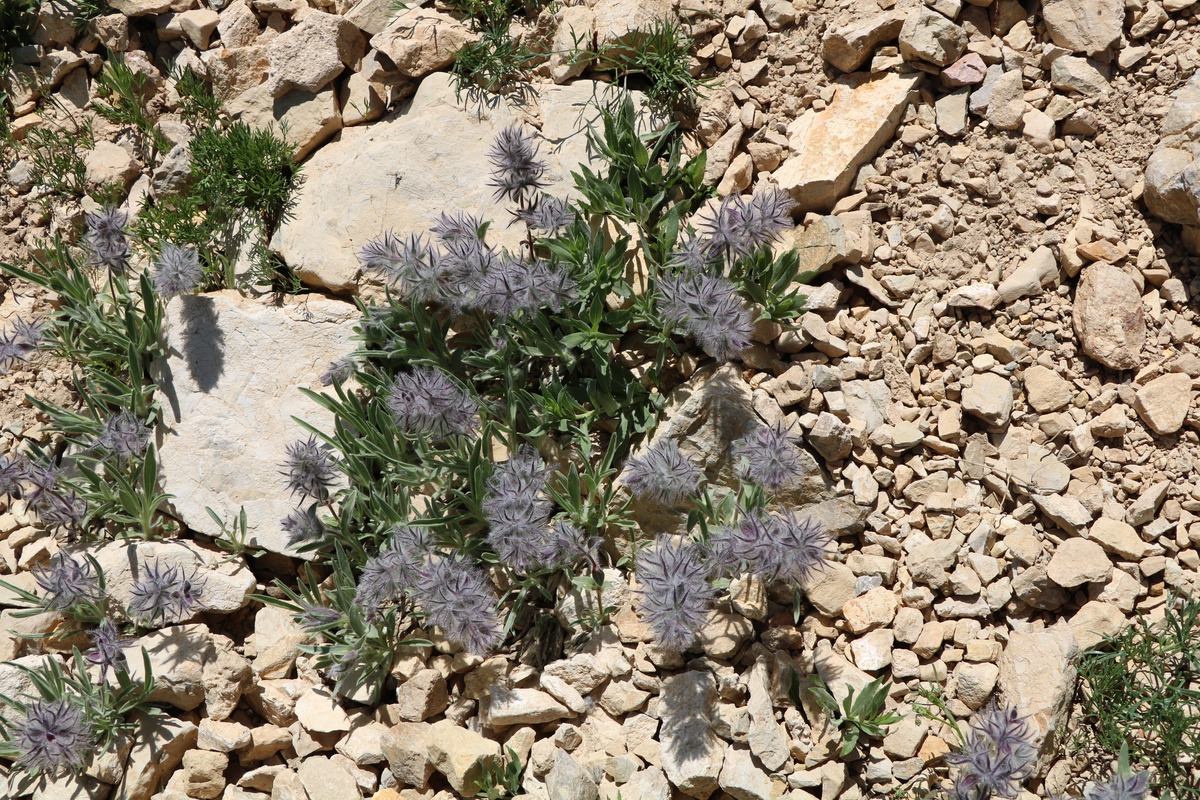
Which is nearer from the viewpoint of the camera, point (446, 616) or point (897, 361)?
point (446, 616)

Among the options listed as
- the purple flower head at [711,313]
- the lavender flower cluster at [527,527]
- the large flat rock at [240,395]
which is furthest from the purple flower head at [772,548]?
the large flat rock at [240,395]

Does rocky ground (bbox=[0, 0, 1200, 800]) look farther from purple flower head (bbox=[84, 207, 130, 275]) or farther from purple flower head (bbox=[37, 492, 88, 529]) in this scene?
purple flower head (bbox=[84, 207, 130, 275])

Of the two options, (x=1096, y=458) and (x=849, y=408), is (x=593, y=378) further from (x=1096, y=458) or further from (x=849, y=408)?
(x=1096, y=458)

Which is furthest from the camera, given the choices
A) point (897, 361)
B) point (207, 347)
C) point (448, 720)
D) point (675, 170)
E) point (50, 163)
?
point (50, 163)

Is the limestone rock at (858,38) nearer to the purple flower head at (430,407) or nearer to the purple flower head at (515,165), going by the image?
the purple flower head at (515,165)

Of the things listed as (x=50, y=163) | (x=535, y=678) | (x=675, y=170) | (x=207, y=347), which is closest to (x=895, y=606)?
(x=535, y=678)

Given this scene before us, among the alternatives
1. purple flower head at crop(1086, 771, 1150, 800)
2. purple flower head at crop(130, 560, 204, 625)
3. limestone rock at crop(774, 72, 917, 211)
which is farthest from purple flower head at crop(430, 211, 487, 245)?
purple flower head at crop(1086, 771, 1150, 800)
